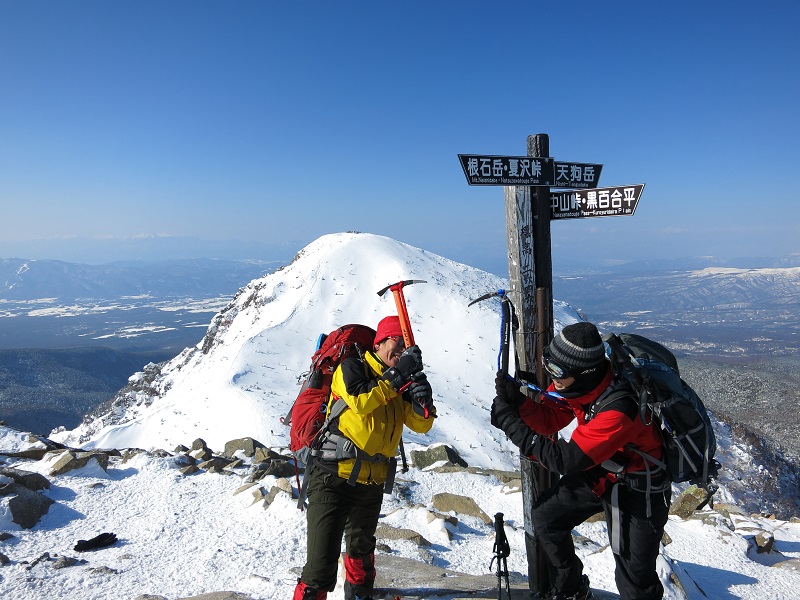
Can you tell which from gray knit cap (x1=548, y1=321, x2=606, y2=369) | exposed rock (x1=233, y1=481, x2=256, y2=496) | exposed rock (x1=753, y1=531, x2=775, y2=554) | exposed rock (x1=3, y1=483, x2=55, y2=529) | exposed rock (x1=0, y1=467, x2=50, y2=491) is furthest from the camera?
exposed rock (x1=233, y1=481, x2=256, y2=496)

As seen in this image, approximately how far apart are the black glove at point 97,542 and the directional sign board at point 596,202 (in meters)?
8.44

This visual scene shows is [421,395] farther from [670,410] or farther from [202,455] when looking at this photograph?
[202,455]

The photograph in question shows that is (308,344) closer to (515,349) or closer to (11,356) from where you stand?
(515,349)

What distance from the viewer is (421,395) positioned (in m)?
4.22

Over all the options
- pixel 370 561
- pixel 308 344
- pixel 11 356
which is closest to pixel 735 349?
pixel 308 344

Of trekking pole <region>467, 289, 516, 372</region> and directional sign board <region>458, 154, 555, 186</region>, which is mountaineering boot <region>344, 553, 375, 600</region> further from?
directional sign board <region>458, 154, 555, 186</region>

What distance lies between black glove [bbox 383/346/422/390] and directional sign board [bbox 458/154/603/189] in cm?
195

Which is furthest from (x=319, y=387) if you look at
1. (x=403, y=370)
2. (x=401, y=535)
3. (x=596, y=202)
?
(x=401, y=535)

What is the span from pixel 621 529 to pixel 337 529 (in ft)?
8.48

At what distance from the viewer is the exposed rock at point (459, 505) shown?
982 centimetres

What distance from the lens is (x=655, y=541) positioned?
406 centimetres

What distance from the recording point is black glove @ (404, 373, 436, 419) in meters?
4.23

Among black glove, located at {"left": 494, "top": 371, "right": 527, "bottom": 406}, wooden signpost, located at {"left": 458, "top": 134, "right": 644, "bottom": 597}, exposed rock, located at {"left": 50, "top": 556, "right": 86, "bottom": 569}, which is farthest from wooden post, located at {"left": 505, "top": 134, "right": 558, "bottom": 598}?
exposed rock, located at {"left": 50, "top": 556, "right": 86, "bottom": 569}

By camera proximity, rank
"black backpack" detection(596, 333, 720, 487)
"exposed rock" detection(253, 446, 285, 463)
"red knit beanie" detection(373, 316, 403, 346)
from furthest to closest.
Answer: "exposed rock" detection(253, 446, 285, 463)
"red knit beanie" detection(373, 316, 403, 346)
"black backpack" detection(596, 333, 720, 487)
